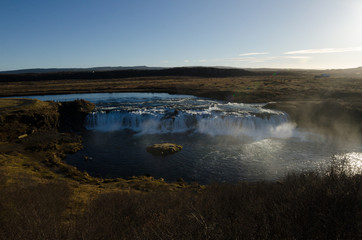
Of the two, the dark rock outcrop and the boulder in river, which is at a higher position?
the dark rock outcrop

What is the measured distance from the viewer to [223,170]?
1523 centimetres

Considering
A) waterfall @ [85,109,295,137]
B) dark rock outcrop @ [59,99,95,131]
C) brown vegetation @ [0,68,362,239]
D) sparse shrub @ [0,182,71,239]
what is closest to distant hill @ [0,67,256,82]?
dark rock outcrop @ [59,99,95,131]

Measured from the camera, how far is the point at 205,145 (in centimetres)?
2039

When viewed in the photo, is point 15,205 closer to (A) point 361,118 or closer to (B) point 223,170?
(B) point 223,170

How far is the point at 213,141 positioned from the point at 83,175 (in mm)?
12418

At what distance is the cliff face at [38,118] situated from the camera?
67.4ft

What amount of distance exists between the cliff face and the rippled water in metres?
2.17

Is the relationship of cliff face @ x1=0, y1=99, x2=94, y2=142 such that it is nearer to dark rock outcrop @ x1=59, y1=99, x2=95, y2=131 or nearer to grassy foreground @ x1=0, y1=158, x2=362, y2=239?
dark rock outcrop @ x1=59, y1=99, x2=95, y2=131

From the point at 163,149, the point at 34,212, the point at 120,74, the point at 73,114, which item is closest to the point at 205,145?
the point at 163,149

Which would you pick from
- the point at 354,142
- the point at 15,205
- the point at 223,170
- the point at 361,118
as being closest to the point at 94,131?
the point at 223,170

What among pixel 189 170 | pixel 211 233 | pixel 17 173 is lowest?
pixel 189 170

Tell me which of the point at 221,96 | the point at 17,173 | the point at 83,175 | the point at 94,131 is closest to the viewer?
the point at 17,173

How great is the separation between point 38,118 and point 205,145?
1841 cm

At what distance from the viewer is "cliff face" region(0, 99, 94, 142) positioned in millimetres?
20531
